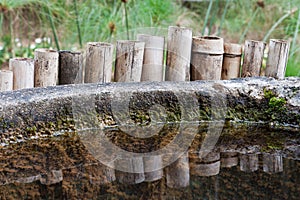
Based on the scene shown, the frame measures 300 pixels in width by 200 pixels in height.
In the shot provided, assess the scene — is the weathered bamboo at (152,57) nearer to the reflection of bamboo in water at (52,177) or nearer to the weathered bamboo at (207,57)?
the weathered bamboo at (207,57)

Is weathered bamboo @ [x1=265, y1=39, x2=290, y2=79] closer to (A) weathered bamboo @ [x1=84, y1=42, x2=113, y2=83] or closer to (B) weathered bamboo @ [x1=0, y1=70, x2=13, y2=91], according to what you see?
(A) weathered bamboo @ [x1=84, y1=42, x2=113, y2=83]

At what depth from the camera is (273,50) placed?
2695 mm

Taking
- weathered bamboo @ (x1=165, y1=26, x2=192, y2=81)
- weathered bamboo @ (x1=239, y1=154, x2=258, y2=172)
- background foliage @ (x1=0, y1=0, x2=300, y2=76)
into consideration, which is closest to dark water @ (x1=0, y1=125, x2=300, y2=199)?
weathered bamboo @ (x1=239, y1=154, x2=258, y2=172)

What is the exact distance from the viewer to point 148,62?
259 cm

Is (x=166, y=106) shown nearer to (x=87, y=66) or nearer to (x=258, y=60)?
(x=87, y=66)

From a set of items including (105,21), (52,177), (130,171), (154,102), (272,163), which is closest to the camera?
(52,177)

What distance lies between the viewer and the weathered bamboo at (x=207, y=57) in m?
2.57

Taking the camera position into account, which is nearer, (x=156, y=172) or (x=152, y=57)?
(x=156, y=172)

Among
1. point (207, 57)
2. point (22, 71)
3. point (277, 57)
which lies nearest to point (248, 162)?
point (207, 57)

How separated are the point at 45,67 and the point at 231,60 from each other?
3.33 ft

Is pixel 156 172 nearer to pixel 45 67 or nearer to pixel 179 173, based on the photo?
pixel 179 173

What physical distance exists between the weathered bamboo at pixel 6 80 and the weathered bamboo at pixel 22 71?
0.14 feet

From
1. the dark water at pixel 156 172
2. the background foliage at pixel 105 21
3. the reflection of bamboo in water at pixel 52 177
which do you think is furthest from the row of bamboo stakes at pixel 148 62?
the background foliage at pixel 105 21

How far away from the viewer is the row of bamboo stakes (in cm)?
228
